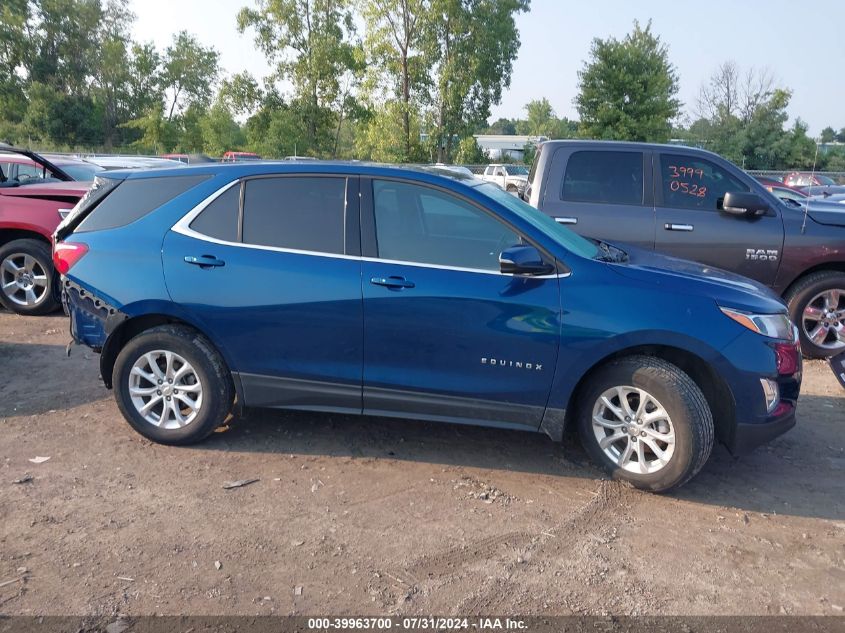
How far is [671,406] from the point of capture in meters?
3.95

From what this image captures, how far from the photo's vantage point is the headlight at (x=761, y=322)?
399 centimetres

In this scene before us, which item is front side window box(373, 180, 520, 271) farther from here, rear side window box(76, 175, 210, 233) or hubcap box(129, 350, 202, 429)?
hubcap box(129, 350, 202, 429)

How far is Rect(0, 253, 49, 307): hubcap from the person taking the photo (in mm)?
7922

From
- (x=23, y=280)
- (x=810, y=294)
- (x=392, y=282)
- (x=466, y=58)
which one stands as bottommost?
(x=23, y=280)

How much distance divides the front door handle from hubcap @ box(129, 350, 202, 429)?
1344 mm

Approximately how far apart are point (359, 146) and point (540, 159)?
3024 centimetres

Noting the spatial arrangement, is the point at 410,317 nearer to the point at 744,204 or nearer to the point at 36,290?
the point at 744,204

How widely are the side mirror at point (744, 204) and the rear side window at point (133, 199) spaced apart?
4803 mm

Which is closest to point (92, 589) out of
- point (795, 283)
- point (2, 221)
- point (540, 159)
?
point (540, 159)

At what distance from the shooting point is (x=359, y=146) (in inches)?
1428

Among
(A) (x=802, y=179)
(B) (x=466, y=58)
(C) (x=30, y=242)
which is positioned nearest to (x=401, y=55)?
(B) (x=466, y=58)

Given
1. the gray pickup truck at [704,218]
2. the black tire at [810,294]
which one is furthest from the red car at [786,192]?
the black tire at [810,294]

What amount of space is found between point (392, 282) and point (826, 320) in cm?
503

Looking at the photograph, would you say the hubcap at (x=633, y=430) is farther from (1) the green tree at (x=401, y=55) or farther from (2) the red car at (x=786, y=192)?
(1) the green tree at (x=401, y=55)
